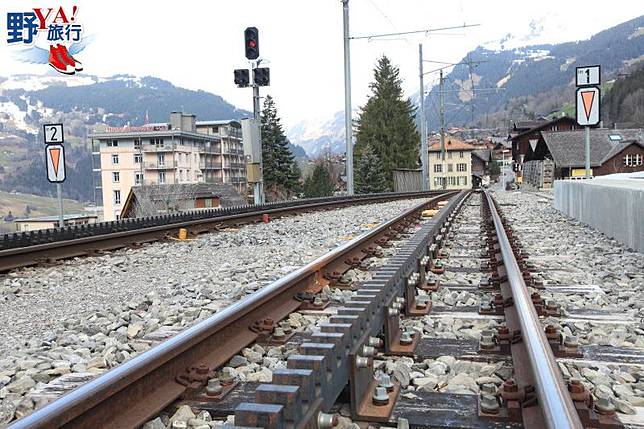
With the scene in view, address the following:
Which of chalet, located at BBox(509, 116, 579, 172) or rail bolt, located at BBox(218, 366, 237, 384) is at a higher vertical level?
chalet, located at BBox(509, 116, 579, 172)

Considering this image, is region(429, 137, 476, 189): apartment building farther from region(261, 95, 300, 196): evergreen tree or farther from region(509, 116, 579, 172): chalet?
region(261, 95, 300, 196): evergreen tree

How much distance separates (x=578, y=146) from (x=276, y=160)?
3072 centimetres

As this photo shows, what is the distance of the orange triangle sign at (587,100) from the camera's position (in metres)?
12.2

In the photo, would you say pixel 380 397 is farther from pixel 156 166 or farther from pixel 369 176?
pixel 156 166

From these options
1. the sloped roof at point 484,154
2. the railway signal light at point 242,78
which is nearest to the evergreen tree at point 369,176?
the railway signal light at point 242,78

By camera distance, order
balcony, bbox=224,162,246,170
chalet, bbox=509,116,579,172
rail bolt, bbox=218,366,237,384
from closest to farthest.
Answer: rail bolt, bbox=218,366,237,384 < chalet, bbox=509,116,579,172 < balcony, bbox=224,162,246,170

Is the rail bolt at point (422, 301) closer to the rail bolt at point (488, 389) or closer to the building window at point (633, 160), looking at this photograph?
the rail bolt at point (488, 389)

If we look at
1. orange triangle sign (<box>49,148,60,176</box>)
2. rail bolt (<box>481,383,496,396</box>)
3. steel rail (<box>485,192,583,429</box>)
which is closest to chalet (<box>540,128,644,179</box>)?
orange triangle sign (<box>49,148,60,176</box>)

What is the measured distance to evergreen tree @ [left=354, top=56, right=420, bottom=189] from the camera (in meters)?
66.1

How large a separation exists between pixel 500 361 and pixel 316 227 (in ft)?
26.7

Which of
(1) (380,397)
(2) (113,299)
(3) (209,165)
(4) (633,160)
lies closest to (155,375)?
(1) (380,397)

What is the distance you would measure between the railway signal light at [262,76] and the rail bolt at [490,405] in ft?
47.1

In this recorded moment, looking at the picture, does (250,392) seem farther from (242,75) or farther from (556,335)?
(242,75)

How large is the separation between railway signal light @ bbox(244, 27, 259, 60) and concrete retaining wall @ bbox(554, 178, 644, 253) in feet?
26.8
